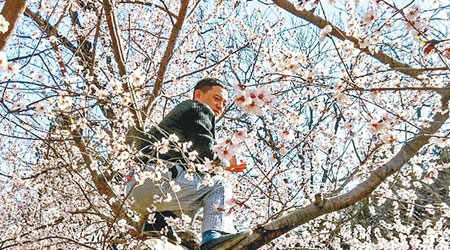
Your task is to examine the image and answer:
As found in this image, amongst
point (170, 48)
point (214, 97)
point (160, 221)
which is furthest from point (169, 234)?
point (170, 48)

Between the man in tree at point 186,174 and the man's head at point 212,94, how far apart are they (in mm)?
17

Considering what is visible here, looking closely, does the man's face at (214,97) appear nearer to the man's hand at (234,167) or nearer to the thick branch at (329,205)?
the man's hand at (234,167)

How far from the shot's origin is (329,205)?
2303 millimetres

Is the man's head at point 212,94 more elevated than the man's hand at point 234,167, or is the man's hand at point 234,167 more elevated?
the man's head at point 212,94

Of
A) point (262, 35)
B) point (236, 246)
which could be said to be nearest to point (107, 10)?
point (236, 246)

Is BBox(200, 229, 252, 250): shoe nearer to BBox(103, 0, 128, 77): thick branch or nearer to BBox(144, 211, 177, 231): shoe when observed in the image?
BBox(144, 211, 177, 231): shoe

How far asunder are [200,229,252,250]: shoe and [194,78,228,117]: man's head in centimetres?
99

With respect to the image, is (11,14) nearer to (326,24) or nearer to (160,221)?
(326,24)

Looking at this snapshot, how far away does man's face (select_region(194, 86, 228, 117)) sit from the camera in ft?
10.4

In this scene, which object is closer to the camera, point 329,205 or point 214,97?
point 329,205

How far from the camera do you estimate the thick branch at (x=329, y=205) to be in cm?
222

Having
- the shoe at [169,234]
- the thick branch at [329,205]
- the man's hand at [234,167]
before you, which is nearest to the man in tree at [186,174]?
the man's hand at [234,167]

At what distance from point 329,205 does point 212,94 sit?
118cm

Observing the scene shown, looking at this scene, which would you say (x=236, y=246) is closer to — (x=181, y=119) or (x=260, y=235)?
(x=260, y=235)
